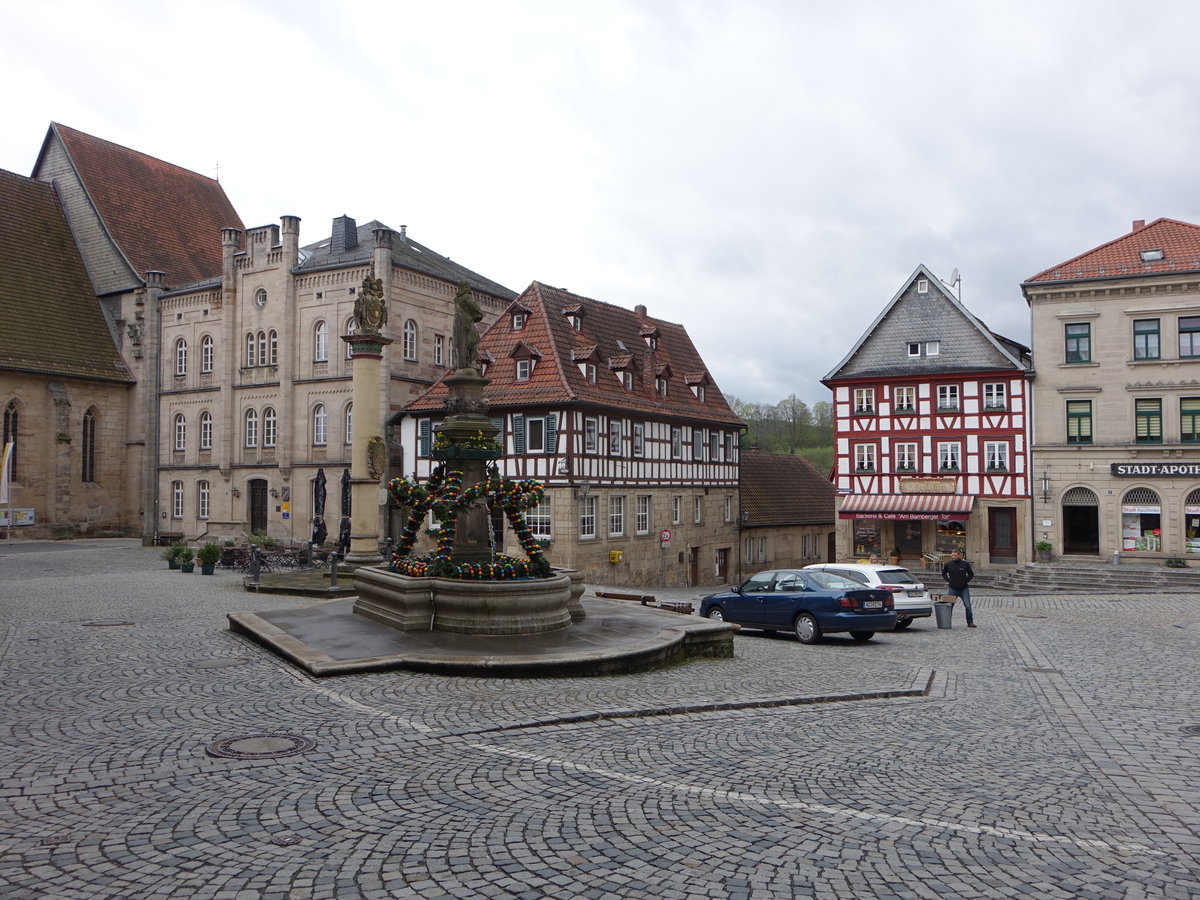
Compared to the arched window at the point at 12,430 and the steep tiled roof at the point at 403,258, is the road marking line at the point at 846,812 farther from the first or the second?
the arched window at the point at 12,430

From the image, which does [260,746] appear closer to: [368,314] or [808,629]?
[808,629]

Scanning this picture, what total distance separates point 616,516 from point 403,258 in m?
14.1

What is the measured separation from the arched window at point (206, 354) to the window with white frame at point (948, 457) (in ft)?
105

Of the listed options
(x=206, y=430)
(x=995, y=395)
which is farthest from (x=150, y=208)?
(x=995, y=395)

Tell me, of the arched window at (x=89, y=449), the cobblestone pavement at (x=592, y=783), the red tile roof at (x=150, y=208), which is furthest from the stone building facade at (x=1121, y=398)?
the arched window at (x=89, y=449)

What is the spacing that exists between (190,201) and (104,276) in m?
8.98

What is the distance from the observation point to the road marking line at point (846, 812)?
6082 mm

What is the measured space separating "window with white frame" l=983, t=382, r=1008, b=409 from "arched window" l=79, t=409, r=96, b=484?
41122mm

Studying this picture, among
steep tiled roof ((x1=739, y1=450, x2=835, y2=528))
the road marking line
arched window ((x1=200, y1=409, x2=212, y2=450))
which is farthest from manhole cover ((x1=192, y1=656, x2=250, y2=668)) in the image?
arched window ((x1=200, y1=409, x2=212, y2=450))

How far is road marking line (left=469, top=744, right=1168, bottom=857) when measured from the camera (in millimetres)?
6082

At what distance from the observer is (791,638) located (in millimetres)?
18094

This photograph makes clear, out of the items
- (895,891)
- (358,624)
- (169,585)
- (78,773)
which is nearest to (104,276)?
(169,585)

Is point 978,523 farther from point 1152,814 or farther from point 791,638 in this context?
point 1152,814

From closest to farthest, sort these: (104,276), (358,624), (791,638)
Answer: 1. (358,624)
2. (791,638)
3. (104,276)
